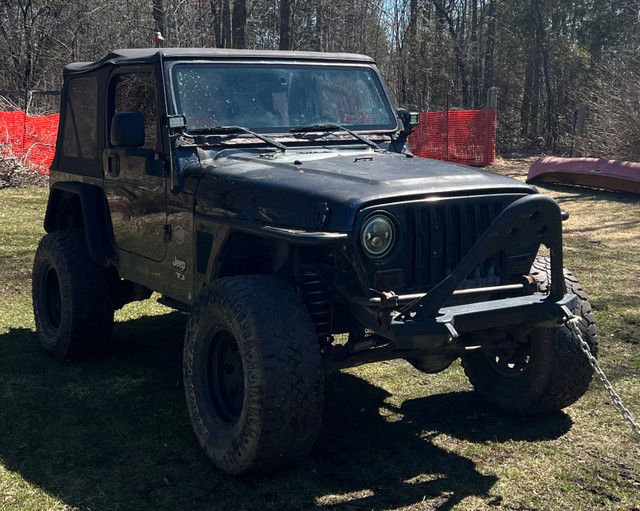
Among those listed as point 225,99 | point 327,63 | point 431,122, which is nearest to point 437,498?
point 225,99

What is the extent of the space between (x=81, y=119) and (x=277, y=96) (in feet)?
5.37

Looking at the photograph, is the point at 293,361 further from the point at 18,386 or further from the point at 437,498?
the point at 18,386

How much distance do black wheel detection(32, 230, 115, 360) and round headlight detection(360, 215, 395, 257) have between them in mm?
2670

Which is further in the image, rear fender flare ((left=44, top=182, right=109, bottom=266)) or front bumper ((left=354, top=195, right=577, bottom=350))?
rear fender flare ((left=44, top=182, right=109, bottom=266))

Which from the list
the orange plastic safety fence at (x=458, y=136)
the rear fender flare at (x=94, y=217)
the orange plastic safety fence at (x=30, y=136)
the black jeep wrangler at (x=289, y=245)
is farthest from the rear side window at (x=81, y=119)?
the orange plastic safety fence at (x=458, y=136)

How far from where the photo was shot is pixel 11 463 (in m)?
4.15

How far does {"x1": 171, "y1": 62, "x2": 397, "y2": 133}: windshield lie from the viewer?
491cm

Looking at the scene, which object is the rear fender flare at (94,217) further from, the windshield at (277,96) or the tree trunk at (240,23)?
the tree trunk at (240,23)

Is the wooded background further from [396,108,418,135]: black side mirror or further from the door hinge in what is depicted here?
the door hinge

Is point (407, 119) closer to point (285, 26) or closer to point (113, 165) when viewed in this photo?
point (113, 165)

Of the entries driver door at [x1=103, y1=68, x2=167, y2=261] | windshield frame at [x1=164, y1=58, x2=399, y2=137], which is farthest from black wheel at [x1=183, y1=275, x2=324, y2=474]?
windshield frame at [x1=164, y1=58, x2=399, y2=137]

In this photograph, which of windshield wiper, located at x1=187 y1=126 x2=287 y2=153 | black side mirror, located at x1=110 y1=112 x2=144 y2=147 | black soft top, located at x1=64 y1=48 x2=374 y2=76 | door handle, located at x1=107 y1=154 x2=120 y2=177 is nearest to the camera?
black side mirror, located at x1=110 y1=112 x2=144 y2=147

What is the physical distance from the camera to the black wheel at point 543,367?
14.5 ft

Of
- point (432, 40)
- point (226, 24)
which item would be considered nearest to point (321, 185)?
point (226, 24)
